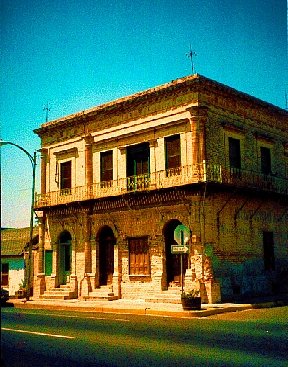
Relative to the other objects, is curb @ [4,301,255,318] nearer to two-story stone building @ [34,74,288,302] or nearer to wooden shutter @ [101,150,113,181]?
two-story stone building @ [34,74,288,302]

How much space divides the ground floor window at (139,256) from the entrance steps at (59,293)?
3619 millimetres

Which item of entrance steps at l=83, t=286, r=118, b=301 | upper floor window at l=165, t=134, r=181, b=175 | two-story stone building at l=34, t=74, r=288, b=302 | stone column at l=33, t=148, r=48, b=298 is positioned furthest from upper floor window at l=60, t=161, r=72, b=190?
upper floor window at l=165, t=134, r=181, b=175

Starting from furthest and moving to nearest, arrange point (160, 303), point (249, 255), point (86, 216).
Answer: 1. point (86, 216)
2. point (249, 255)
3. point (160, 303)

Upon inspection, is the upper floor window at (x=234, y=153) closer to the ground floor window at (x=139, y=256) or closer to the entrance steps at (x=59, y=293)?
the ground floor window at (x=139, y=256)

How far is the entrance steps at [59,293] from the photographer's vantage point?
23211 millimetres

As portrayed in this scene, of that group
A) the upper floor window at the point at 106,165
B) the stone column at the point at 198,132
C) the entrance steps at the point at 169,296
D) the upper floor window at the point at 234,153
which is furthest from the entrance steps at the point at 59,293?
the upper floor window at the point at 234,153

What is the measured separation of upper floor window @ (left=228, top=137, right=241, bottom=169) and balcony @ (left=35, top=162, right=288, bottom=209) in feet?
1.59

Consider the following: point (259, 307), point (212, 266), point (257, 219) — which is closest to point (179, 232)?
point (212, 266)

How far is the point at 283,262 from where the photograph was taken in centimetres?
2361

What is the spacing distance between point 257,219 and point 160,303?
6.48 metres

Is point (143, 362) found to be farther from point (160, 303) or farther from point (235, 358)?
point (160, 303)

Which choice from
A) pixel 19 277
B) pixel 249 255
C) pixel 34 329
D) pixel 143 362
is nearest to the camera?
pixel 143 362

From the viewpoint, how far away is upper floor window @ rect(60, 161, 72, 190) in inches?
1003

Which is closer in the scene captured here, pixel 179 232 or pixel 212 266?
pixel 179 232
